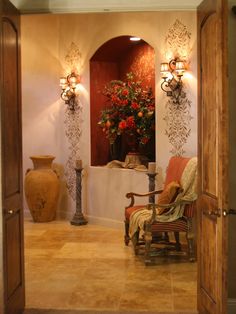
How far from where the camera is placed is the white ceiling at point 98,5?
357 cm

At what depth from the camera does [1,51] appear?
125 inches

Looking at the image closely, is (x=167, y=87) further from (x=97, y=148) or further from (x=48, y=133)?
(x=48, y=133)

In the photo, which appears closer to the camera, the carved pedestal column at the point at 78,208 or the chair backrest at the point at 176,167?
the chair backrest at the point at 176,167

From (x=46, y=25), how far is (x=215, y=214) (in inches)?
215

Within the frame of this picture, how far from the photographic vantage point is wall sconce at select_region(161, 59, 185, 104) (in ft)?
19.7

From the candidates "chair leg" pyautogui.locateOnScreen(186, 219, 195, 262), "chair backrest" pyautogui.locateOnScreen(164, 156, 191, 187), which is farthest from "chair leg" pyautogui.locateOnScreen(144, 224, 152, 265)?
"chair backrest" pyautogui.locateOnScreen(164, 156, 191, 187)

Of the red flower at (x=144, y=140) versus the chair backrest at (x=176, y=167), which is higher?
the red flower at (x=144, y=140)

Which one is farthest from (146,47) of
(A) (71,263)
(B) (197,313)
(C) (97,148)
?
(B) (197,313)

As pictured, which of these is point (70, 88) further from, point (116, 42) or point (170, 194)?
point (170, 194)

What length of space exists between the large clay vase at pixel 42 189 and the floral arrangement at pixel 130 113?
1.12 metres

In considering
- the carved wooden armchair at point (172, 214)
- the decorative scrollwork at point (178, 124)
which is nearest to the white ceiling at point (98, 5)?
the carved wooden armchair at point (172, 214)

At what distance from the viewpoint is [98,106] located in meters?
7.41

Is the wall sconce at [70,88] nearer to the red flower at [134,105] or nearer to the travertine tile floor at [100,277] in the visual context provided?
the red flower at [134,105]

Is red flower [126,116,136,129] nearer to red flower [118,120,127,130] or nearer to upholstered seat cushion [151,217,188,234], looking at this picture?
red flower [118,120,127,130]
